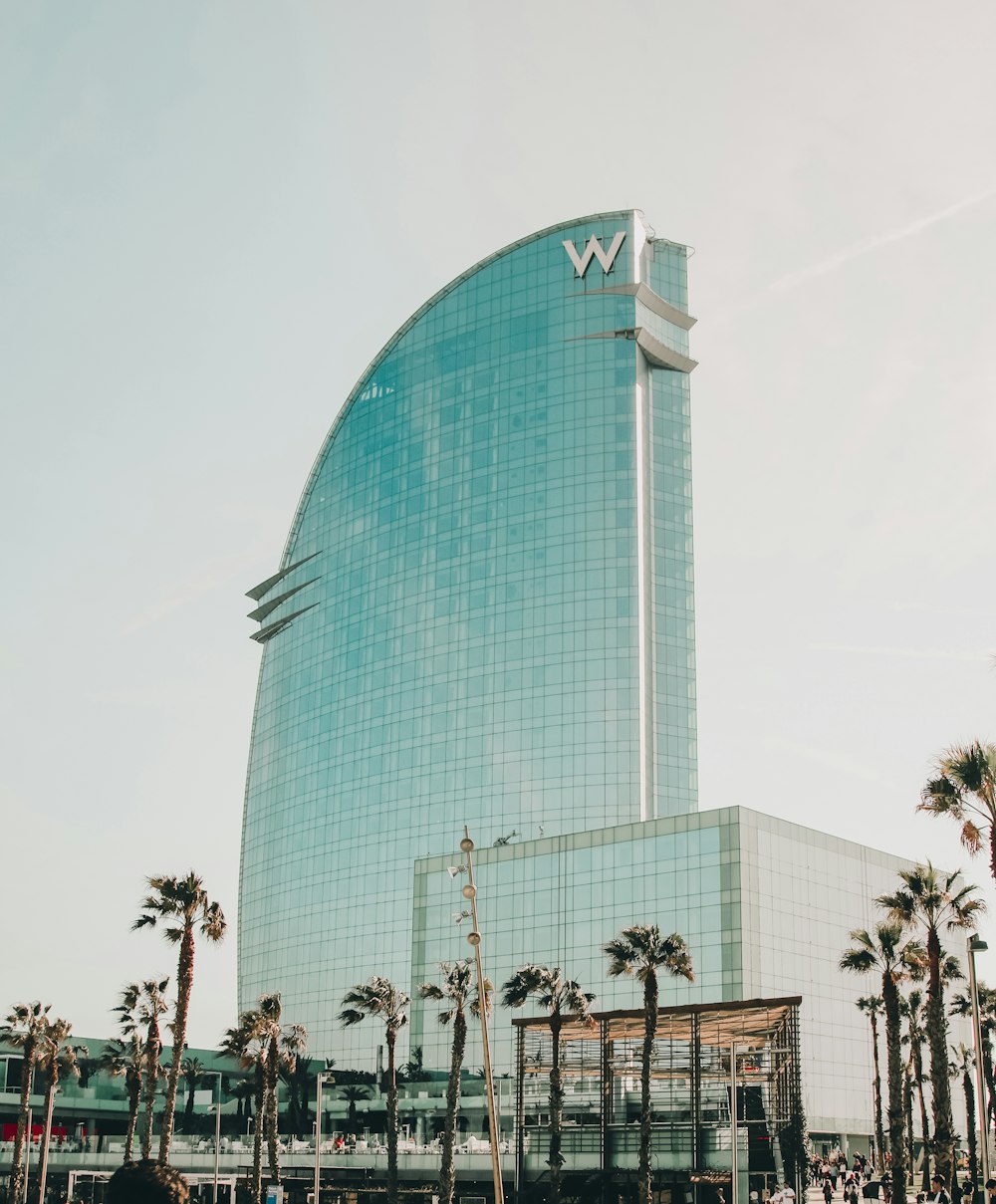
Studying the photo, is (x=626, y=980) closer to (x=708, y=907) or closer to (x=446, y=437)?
(x=708, y=907)

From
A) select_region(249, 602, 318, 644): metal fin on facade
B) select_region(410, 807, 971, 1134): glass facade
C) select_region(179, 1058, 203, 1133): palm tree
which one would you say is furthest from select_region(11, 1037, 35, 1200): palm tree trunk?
select_region(249, 602, 318, 644): metal fin on facade

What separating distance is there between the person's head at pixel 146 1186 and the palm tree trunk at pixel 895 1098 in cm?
4606

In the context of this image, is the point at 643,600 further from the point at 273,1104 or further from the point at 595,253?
the point at 273,1104

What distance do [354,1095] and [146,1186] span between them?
461 ft

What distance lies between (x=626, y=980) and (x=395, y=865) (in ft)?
160

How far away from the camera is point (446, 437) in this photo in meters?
164

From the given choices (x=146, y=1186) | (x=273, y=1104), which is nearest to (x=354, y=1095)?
(x=273, y=1104)

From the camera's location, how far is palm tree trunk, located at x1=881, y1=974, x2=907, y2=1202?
158ft

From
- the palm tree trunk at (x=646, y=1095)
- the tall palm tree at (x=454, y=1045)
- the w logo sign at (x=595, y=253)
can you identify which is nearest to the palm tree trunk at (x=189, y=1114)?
the tall palm tree at (x=454, y=1045)

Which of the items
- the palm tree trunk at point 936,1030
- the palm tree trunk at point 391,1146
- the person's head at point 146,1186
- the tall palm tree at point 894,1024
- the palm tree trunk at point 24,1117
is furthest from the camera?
the palm tree trunk at point 24,1117

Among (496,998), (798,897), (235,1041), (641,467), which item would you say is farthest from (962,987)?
(235,1041)

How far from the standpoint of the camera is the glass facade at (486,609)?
14112 centimetres

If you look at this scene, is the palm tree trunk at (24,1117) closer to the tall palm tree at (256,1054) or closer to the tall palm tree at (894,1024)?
the tall palm tree at (256,1054)

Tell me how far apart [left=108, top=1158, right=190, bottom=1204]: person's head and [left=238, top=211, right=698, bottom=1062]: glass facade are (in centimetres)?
13066
